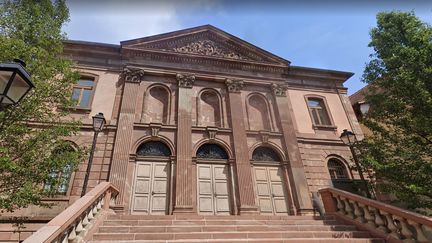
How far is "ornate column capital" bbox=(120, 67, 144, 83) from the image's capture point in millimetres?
13295

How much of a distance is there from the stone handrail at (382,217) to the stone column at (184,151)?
18.1 feet

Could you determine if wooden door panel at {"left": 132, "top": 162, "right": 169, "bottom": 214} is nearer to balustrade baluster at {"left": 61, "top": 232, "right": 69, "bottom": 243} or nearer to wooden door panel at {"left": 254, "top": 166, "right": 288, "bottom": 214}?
wooden door panel at {"left": 254, "top": 166, "right": 288, "bottom": 214}

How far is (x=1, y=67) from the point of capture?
11.6 ft

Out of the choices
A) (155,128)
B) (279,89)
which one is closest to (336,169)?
(279,89)

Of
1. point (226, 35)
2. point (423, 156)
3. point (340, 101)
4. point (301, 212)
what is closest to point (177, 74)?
point (226, 35)

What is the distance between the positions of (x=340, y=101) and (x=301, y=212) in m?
8.36

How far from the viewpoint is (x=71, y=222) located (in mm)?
4840

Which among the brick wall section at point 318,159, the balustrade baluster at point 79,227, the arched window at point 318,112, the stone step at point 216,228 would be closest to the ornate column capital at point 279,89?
the arched window at point 318,112

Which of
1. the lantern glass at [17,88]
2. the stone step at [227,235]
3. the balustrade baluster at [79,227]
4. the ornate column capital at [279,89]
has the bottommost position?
the stone step at [227,235]

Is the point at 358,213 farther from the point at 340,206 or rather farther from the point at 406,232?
the point at 406,232

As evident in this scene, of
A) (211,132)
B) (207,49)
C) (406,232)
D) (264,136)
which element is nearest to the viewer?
(406,232)

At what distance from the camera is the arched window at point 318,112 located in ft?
49.8

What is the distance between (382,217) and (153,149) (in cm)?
931

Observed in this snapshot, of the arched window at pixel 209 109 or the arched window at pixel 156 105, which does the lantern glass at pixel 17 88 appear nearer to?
the arched window at pixel 156 105
